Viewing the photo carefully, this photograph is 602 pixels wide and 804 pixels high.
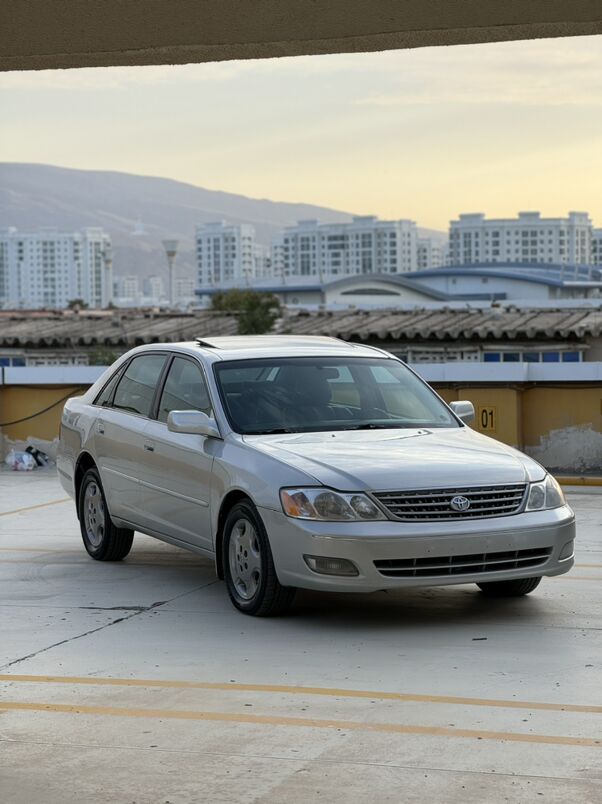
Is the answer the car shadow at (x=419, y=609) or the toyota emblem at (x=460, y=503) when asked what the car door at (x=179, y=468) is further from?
the toyota emblem at (x=460, y=503)

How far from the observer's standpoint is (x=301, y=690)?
617 cm

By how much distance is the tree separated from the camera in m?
87.1

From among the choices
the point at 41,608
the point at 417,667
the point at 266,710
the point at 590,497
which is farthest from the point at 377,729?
the point at 590,497

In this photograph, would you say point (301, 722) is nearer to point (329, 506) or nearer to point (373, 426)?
point (329, 506)

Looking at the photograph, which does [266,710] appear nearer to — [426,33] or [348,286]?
[426,33]

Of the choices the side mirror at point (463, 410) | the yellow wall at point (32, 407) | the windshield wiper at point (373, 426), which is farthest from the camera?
the yellow wall at point (32, 407)

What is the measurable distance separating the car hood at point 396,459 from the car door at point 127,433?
1387 mm

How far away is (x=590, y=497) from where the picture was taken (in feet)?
43.6

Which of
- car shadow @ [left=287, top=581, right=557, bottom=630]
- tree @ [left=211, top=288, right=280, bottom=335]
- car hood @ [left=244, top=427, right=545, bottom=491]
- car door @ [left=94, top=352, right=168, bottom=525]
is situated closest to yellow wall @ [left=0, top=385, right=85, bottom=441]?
car door @ [left=94, top=352, right=168, bottom=525]

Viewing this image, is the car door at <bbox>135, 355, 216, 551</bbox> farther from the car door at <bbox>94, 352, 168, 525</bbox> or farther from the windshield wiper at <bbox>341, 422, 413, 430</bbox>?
the windshield wiper at <bbox>341, 422, 413, 430</bbox>

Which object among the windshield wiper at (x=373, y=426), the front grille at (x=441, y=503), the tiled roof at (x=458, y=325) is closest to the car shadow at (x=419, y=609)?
the front grille at (x=441, y=503)

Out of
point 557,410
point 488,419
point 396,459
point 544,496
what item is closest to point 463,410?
point 544,496

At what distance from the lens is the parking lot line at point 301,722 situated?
5387 mm

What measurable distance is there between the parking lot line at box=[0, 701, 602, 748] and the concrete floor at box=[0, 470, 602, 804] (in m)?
0.01
